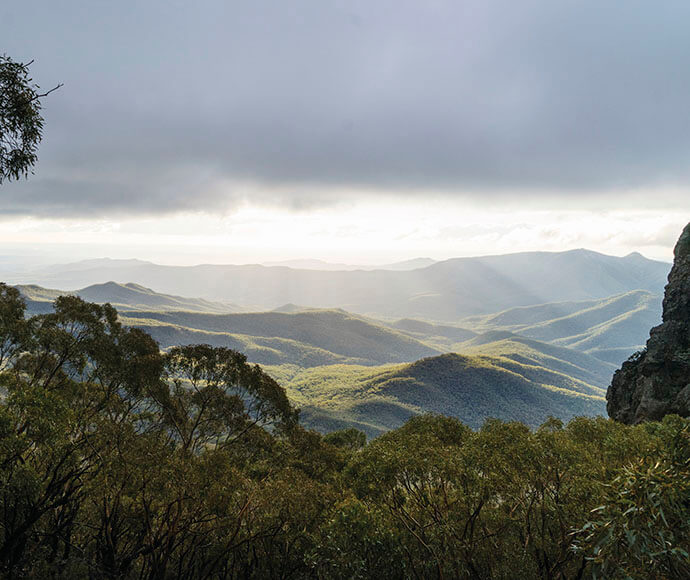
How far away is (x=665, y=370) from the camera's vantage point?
4378 centimetres

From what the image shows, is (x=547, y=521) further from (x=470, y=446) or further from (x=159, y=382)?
(x=159, y=382)

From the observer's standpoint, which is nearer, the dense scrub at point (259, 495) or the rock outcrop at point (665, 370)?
the dense scrub at point (259, 495)

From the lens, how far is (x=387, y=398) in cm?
18825

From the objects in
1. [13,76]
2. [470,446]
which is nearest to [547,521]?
[470,446]

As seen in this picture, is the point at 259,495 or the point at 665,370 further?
the point at 665,370

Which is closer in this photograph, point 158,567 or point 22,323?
point 158,567

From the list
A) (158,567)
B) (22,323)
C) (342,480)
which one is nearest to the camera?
(158,567)

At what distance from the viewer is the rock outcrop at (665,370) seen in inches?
1603

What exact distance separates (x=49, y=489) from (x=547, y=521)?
2247cm

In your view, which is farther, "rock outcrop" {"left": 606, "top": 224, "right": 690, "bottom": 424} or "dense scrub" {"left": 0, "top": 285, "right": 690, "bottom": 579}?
"rock outcrop" {"left": 606, "top": 224, "right": 690, "bottom": 424}

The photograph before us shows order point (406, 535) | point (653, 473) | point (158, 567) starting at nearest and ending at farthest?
point (653, 473) < point (158, 567) < point (406, 535)

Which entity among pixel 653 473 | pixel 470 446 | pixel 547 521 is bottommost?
pixel 547 521

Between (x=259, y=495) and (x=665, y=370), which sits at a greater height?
(x=665, y=370)

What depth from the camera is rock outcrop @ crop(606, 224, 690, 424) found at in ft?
134
